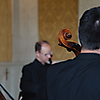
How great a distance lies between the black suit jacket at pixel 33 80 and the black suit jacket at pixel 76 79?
3.40 ft

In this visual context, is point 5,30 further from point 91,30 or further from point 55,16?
point 91,30

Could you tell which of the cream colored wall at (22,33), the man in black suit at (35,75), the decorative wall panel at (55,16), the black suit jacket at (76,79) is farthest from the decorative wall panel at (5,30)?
the black suit jacket at (76,79)

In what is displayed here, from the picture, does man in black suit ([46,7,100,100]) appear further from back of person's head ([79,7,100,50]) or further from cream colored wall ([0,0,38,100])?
cream colored wall ([0,0,38,100])

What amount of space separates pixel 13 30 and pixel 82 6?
259 cm

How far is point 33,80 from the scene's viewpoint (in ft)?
7.21

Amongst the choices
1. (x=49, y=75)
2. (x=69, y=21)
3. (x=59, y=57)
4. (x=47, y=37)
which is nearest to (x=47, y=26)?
(x=47, y=37)

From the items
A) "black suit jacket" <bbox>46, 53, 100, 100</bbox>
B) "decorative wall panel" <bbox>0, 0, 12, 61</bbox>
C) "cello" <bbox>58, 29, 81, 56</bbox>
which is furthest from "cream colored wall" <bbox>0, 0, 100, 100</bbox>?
"black suit jacket" <bbox>46, 53, 100, 100</bbox>

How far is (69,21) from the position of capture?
4.36 m

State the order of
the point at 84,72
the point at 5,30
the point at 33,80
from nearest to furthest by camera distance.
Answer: the point at 84,72 < the point at 33,80 < the point at 5,30

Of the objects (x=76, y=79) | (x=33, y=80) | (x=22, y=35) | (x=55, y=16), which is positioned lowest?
(x=33, y=80)

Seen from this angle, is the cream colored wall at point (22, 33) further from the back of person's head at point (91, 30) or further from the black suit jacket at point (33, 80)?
the back of person's head at point (91, 30)

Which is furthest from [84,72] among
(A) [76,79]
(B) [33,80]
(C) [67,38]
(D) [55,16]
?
(D) [55,16]

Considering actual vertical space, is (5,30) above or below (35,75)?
above

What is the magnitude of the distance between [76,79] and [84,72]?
0.15ft
